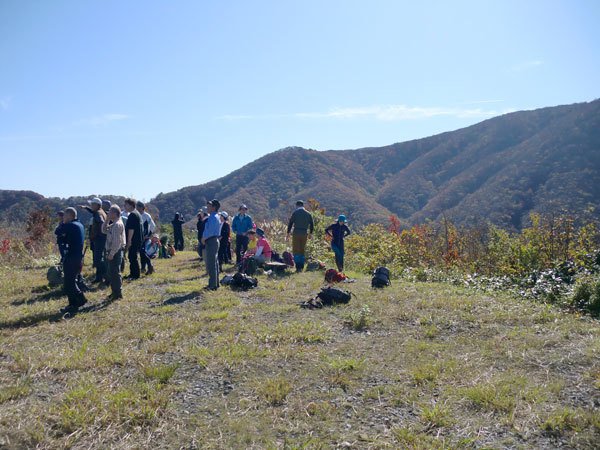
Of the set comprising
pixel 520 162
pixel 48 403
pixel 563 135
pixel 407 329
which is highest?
pixel 563 135

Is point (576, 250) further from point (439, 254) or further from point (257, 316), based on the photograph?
point (257, 316)

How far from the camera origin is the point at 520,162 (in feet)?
175

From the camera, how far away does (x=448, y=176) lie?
229ft

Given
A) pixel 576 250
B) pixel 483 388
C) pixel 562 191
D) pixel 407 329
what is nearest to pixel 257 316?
pixel 407 329

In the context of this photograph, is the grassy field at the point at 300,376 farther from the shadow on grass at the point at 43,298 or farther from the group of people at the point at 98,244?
the shadow on grass at the point at 43,298

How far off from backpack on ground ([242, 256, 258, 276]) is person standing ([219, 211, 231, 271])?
4.95 feet

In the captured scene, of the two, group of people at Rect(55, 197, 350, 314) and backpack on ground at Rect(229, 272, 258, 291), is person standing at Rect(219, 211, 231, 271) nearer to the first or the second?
group of people at Rect(55, 197, 350, 314)

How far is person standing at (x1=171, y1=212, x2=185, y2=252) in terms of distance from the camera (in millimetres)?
16766

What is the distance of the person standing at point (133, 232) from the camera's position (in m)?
7.95

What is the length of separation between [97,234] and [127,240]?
2.04 ft

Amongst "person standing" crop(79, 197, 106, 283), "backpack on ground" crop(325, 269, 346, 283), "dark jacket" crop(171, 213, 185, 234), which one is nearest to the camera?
"person standing" crop(79, 197, 106, 283)

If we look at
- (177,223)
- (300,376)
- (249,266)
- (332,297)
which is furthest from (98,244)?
(177,223)

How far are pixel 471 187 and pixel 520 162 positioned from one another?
24.0 feet

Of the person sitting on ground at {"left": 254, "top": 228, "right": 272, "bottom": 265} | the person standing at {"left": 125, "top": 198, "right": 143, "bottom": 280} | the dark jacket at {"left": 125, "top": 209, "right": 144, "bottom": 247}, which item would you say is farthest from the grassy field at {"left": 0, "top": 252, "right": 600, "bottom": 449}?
the person sitting on ground at {"left": 254, "top": 228, "right": 272, "bottom": 265}
